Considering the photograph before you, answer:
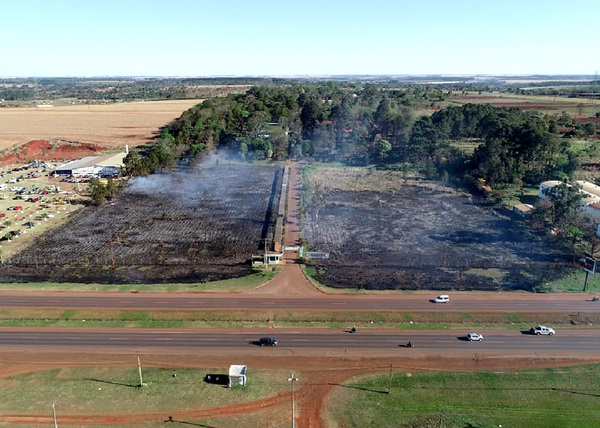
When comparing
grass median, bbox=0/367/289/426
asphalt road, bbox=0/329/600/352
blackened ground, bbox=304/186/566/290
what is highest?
blackened ground, bbox=304/186/566/290

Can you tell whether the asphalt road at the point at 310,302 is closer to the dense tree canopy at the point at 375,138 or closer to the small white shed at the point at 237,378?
the small white shed at the point at 237,378

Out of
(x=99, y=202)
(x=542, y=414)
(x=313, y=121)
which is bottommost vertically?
(x=542, y=414)

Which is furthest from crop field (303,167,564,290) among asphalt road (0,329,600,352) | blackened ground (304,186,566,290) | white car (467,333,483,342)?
white car (467,333,483,342)

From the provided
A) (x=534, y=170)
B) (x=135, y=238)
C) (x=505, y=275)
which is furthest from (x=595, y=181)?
(x=135, y=238)

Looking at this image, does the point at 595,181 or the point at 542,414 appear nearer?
the point at 542,414

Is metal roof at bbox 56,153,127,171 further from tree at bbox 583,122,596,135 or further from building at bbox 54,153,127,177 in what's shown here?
tree at bbox 583,122,596,135

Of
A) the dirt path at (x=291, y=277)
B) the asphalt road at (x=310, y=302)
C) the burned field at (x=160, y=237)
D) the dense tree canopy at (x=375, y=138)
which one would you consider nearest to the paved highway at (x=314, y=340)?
the asphalt road at (x=310, y=302)

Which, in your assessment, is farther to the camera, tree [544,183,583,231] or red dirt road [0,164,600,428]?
tree [544,183,583,231]

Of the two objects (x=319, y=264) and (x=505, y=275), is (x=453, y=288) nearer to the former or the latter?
(x=505, y=275)
